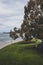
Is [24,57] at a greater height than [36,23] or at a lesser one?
A: lesser

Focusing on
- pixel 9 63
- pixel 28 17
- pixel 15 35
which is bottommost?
pixel 9 63

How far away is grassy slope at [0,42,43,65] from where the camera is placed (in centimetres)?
3460

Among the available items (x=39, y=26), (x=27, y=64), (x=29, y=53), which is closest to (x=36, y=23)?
(x=39, y=26)

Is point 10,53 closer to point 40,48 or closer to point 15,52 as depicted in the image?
point 15,52

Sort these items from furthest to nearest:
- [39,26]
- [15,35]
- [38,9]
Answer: [15,35], [38,9], [39,26]

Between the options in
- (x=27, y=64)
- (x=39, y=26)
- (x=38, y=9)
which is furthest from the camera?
(x=38, y=9)

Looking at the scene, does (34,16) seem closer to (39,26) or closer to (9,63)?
(39,26)

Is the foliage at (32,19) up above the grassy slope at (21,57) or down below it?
above

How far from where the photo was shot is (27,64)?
34000 mm

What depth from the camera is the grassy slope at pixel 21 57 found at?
114 ft

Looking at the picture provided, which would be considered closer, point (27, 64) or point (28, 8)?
point (27, 64)

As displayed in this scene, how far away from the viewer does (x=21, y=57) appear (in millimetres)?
36156

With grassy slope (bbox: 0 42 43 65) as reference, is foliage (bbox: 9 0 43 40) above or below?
above

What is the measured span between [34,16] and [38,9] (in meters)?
1.23
